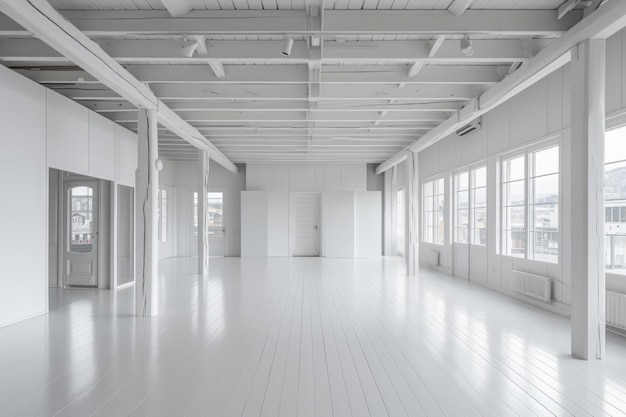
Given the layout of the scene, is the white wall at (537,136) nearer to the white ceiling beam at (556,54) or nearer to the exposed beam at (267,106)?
the white ceiling beam at (556,54)

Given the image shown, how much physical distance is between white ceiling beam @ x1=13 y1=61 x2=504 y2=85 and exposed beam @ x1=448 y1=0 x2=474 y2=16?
1.58 meters

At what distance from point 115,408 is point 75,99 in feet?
18.2

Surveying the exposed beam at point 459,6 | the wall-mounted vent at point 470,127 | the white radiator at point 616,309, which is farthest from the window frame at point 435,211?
the exposed beam at point 459,6

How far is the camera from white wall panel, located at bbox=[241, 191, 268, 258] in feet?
46.4

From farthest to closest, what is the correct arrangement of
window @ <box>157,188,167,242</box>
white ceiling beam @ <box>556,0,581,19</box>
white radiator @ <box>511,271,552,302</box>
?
window @ <box>157,188,167,242</box> < white radiator @ <box>511,271,552,302</box> < white ceiling beam @ <box>556,0,581,19</box>

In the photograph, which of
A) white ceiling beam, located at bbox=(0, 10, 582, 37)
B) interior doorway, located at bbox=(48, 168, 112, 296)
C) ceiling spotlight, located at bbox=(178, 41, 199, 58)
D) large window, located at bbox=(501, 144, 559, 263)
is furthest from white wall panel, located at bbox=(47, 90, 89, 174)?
large window, located at bbox=(501, 144, 559, 263)

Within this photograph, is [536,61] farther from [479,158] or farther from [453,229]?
[453,229]

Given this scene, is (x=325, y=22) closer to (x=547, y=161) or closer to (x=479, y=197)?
(x=547, y=161)

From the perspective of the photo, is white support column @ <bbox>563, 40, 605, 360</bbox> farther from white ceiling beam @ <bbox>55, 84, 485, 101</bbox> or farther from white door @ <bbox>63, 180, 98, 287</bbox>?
white door @ <bbox>63, 180, 98, 287</bbox>

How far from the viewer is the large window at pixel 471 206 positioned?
8445mm

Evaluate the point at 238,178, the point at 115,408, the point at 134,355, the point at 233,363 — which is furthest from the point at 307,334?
the point at 238,178

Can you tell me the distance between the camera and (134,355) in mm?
4078

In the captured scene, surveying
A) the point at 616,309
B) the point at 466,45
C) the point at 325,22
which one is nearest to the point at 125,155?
the point at 325,22

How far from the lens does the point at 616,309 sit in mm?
4672
